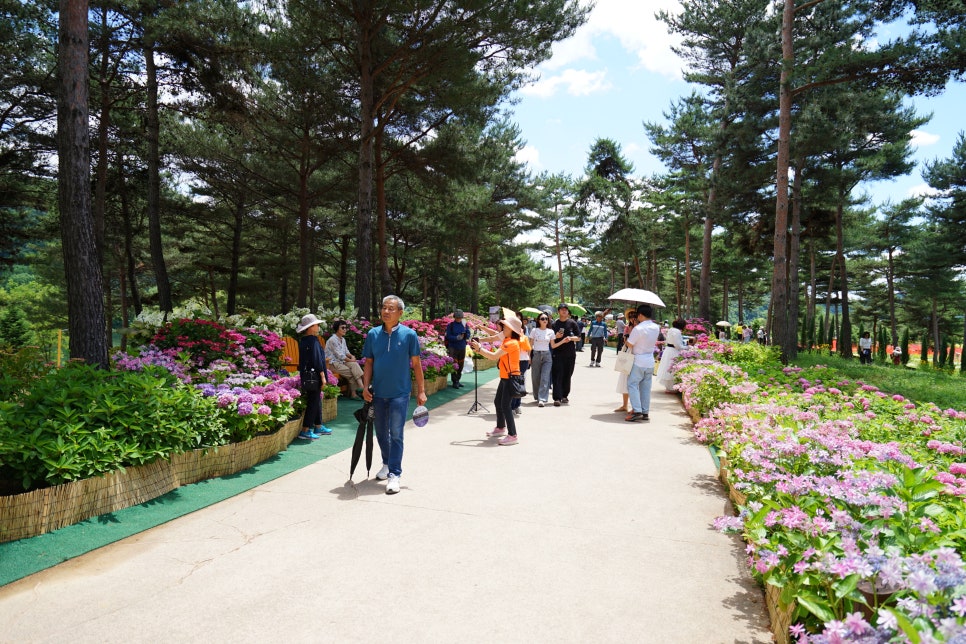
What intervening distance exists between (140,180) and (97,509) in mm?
20037

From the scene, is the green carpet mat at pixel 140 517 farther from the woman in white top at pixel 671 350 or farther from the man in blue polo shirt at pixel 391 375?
the woman in white top at pixel 671 350

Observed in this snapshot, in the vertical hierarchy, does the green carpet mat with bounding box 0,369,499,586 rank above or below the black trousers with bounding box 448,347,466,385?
below

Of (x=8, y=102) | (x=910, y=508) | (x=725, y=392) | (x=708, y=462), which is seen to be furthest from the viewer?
(x=8, y=102)

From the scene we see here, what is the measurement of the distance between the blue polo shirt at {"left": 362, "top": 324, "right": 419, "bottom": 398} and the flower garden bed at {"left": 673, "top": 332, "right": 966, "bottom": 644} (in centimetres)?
287

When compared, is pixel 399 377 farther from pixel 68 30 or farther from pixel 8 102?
pixel 8 102

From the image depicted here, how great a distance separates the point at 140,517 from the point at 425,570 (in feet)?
7.64

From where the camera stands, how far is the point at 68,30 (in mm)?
6172

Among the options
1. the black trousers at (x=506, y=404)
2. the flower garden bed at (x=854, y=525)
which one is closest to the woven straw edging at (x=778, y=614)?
the flower garden bed at (x=854, y=525)

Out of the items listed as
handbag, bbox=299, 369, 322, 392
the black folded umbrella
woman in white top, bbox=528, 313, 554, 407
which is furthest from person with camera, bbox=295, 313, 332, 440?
woman in white top, bbox=528, 313, 554, 407

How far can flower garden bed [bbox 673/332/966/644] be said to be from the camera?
1.69 m

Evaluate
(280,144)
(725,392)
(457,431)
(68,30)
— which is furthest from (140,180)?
(725,392)

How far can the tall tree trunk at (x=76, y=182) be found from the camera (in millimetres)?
6184

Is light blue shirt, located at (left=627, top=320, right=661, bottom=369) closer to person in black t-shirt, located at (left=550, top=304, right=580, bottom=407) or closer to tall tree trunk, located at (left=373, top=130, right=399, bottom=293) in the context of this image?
person in black t-shirt, located at (left=550, top=304, right=580, bottom=407)

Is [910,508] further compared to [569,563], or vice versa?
[569,563]
